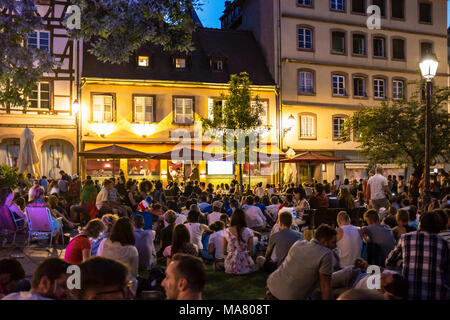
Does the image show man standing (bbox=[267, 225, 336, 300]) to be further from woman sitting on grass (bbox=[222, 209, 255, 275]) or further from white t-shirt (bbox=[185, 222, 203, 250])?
white t-shirt (bbox=[185, 222, 203, 250])

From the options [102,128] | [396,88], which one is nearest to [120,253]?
[102,128]

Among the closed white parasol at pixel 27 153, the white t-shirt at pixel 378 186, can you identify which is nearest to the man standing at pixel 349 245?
the white t-shirt at pixel 378 186

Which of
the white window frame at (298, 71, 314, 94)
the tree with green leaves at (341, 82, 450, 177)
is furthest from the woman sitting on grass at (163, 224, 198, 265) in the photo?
the white window frame at (298, 71, 314, 94)

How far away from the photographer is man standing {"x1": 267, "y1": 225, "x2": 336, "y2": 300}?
15.9ft

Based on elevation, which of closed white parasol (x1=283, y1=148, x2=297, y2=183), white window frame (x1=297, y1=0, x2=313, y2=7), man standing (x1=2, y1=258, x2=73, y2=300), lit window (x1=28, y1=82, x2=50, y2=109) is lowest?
man standing (x1=2, y1=258, x2=73, y2=300)

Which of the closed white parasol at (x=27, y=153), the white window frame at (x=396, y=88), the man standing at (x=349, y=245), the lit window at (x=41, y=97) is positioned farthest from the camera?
the white window frame at (x=396, y=88)

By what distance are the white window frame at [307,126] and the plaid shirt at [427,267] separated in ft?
81.1

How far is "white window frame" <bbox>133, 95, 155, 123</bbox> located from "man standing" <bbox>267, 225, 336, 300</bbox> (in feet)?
74.9

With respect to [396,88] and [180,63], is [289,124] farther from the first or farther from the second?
[396,88]

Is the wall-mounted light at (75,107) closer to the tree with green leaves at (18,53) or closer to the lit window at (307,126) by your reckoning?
the lit window at (307,126)

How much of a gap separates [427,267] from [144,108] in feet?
77.5

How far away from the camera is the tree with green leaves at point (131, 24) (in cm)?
791

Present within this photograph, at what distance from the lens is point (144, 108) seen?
88.6ft

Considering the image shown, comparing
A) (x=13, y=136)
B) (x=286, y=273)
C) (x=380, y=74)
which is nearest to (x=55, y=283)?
(x=286, y=273)
